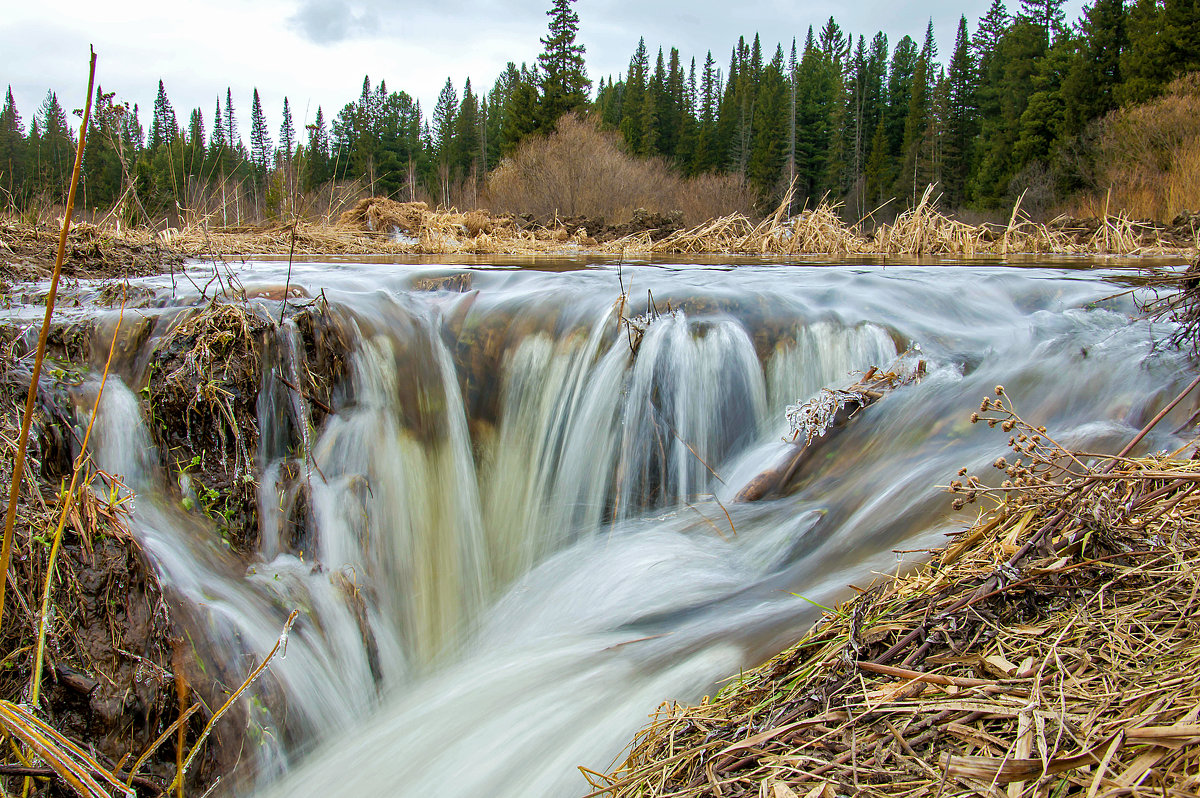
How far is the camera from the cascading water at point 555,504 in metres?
2.46

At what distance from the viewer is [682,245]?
452 inches

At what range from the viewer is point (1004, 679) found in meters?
1.42

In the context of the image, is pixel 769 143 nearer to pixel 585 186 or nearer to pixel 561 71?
pixel 561 71

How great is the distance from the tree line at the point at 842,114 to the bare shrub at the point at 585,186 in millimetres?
1847

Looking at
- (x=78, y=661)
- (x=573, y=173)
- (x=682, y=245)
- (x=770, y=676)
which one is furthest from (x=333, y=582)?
(x=573, y=173)

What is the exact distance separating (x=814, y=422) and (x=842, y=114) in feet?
192

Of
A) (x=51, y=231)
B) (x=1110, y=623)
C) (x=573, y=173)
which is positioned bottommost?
(x=1110, y=623)

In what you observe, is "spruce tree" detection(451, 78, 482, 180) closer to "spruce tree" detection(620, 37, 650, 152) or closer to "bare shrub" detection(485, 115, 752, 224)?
"spruce tree" detection(620, 37, 650, 152)

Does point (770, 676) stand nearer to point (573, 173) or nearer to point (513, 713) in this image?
point (513, 713)

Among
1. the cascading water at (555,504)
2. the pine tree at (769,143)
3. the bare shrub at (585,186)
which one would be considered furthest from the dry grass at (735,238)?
the pine tree at (769,143)

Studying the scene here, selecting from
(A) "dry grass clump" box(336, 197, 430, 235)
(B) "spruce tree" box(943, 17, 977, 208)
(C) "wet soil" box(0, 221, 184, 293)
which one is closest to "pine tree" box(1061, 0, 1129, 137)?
(B) "spruce tree" box(943, 17, 977, 208)

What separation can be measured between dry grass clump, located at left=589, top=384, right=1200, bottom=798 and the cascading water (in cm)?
52

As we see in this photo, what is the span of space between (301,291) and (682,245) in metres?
8.25

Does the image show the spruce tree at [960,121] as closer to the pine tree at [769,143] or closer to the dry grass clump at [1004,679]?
the pine tree at [769,143]
